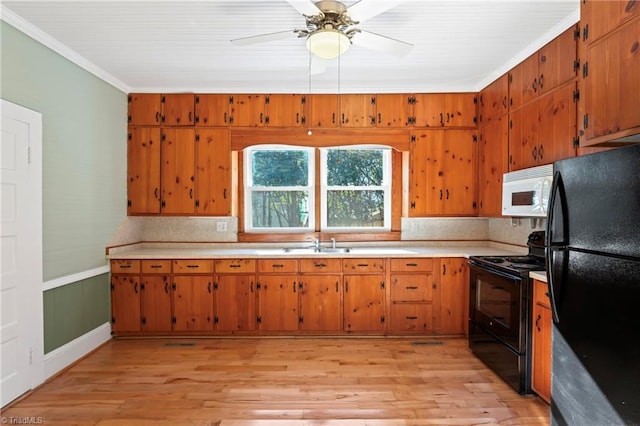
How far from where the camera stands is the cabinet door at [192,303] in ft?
12.0

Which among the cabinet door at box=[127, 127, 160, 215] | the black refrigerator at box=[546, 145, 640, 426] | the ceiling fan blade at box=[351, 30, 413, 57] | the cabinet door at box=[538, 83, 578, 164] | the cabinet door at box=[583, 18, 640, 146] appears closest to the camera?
the black refrigerator at box=[546, 145, 640, 426]

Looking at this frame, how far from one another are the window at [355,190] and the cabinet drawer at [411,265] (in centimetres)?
74

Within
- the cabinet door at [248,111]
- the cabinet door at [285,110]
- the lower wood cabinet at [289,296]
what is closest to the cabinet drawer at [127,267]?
the lower wood cabinet at [289,296]

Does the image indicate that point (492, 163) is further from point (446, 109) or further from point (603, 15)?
point (603, 15)

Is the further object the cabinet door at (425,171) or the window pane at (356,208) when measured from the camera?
the window pane at (356,208)

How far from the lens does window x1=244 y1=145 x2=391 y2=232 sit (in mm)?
4348

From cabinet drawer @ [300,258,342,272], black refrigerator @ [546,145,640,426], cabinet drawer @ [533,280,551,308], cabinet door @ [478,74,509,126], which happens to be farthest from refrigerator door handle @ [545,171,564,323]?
cabinet drawer @ [300,258,342,272]

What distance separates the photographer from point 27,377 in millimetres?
2605

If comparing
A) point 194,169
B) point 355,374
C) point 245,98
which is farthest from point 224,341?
point 245,98

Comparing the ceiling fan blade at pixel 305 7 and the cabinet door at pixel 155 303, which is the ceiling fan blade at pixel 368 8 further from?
the cabinet door at pixel 155 303

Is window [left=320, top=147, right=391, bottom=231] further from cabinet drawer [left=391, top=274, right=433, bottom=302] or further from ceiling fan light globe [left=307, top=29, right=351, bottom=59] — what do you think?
ceiling fan light globe [left=307, top=29, right=351, bottom=59]

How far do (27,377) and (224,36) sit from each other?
3.01m

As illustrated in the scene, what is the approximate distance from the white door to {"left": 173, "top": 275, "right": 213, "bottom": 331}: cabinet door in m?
1.15

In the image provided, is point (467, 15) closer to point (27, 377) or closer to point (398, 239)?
point (398, 239)
